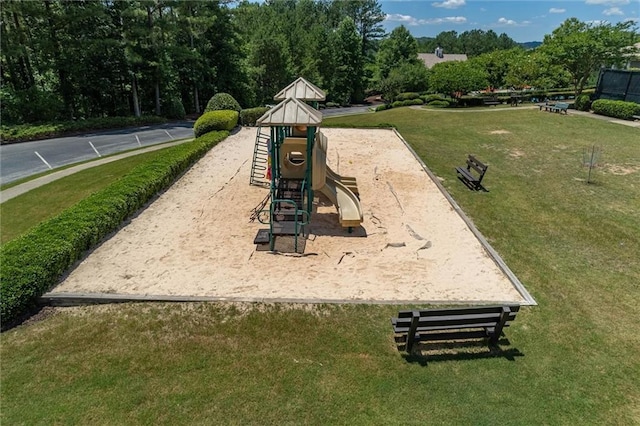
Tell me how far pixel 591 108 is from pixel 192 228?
3098cm

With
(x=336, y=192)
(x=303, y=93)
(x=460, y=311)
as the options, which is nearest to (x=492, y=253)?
(x=460, y=311)

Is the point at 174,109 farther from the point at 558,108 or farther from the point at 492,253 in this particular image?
the point at 558,108

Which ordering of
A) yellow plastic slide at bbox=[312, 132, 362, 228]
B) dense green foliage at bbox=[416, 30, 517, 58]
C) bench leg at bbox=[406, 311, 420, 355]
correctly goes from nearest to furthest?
bench leg at bbox=[406, 311, 420, 355] → yellow plastic slide at bbox=[312, 132, 362, 228] → dense green foliage at bbox=[416, 30, 517, 58]

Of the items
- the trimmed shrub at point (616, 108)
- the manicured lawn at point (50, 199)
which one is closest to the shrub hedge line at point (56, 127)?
the manicured lawn at point (50, 199)

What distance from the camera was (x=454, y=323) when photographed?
18.5 feet

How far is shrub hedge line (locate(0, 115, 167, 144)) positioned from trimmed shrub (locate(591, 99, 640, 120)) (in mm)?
33509

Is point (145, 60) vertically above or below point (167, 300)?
above

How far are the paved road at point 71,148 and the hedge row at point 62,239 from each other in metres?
8.19

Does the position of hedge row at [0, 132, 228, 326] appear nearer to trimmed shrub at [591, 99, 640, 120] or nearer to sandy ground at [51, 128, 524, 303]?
sandy ground at [51, 128, 524, 303]

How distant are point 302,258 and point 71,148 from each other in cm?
1846

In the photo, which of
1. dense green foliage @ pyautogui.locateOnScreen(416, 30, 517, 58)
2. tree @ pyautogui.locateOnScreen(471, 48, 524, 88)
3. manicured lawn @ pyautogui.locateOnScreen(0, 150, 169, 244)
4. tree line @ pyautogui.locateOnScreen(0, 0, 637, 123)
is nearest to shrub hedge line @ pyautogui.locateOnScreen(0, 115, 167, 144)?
tree line @ pyautogui.locateOnScreen(0, 0, 637, 123)

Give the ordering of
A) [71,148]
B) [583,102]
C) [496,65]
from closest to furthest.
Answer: [71,148] → [583,102] → [496,65]

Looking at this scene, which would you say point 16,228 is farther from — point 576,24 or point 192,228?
point 576,24

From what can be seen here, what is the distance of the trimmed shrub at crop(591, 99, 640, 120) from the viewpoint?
78.8ft
